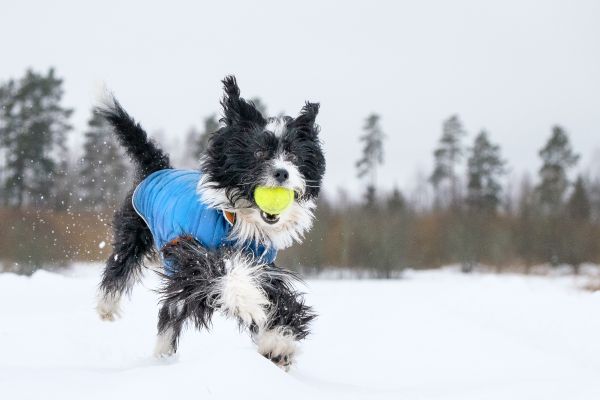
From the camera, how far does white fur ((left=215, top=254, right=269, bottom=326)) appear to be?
11.5 feet

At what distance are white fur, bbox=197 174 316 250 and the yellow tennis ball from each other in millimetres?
77

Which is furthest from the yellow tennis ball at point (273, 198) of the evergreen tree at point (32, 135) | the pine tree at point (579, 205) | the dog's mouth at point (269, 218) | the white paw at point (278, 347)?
the pine tree at point (579, 205)

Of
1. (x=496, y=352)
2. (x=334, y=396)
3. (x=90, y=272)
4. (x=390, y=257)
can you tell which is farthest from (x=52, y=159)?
(x=334, y=396)

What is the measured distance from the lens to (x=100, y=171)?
67.4 ft

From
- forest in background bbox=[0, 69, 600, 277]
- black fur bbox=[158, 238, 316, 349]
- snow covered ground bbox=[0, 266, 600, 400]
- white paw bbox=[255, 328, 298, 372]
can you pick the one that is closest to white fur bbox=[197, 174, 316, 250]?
black fur bbox=[158, 238, 316, 349]

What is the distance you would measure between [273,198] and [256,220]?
22 centimetres

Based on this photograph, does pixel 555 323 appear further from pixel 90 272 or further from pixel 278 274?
pixel 90 272

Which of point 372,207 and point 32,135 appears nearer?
point 32,135

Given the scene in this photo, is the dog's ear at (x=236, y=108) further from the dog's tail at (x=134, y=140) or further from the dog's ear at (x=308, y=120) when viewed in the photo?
the dog's tail at (x=134, y=140)

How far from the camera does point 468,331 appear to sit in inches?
270

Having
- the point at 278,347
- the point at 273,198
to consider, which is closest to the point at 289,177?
the point at 273,198

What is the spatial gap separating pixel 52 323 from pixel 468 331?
435 cm

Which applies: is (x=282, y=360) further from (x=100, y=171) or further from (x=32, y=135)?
(x=32, y=135)

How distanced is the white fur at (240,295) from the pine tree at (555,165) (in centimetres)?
3294
